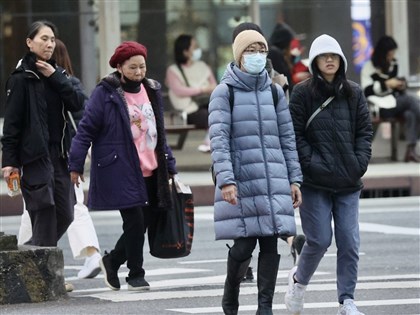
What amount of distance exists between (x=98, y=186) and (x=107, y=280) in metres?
0.87

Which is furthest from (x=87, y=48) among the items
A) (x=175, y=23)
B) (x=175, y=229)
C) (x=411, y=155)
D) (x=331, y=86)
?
(x=331, y=86)

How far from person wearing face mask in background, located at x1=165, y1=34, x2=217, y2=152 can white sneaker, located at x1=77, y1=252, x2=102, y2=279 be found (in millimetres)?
9145

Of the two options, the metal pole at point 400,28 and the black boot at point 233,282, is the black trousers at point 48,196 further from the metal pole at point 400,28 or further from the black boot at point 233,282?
the metal pole at point 400,28

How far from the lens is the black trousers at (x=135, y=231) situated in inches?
440

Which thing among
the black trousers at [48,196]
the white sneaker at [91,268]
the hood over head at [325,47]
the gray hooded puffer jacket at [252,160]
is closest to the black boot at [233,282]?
the gray hooded puffer jacket at [252,160]

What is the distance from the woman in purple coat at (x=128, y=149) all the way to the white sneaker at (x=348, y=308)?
201cm

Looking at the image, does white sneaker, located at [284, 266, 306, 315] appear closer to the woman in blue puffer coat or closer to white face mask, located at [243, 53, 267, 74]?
the woman in blue puffer coat

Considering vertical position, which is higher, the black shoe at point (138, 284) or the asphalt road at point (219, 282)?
the black shoe at point (138, 284)

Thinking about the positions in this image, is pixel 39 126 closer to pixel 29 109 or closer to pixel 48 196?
pixel 29 109

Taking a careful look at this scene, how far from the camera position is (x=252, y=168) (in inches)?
363

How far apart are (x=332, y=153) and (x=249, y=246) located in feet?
2.59

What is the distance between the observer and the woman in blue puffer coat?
921 centimetres

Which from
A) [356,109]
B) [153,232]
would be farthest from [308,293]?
[356,109]

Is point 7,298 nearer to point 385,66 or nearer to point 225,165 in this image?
point 225,165
